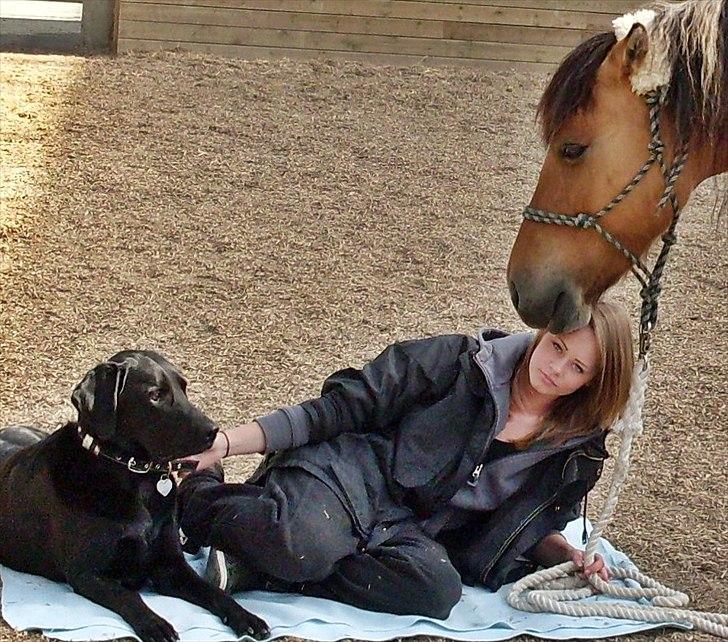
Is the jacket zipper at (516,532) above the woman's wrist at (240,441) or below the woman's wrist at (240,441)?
below

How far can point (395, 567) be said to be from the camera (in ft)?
7.38

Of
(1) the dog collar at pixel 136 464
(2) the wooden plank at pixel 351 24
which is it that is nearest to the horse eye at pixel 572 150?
(1) the dog collar at pixel 136 464

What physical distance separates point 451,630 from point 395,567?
0.53 ft

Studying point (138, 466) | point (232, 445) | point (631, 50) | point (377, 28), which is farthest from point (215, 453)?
point (377, 28)

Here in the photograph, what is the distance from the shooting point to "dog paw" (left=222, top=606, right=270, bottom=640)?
2059mm

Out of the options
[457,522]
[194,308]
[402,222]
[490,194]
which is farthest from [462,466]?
[490,194]

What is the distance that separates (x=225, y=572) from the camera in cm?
224

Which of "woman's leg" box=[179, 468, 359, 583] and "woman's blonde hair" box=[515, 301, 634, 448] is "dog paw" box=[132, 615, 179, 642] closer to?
"woman's leg" box=[179, 468, 359, 583]

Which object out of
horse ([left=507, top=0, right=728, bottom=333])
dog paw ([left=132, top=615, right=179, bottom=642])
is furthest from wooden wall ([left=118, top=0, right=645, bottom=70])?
dog paw ([left=132, top=615, right=179, bottom=642])

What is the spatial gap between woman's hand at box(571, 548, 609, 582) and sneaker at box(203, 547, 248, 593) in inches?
27.2

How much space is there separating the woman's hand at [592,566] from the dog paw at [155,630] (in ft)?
2.86

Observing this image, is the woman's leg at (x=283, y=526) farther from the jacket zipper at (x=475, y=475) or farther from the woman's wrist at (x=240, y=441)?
the jacket zipper at (x=475, y=475)

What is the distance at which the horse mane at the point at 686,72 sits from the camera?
1.92m

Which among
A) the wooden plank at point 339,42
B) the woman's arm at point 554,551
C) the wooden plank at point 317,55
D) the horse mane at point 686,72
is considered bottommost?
the woman's arm at point 554,551
